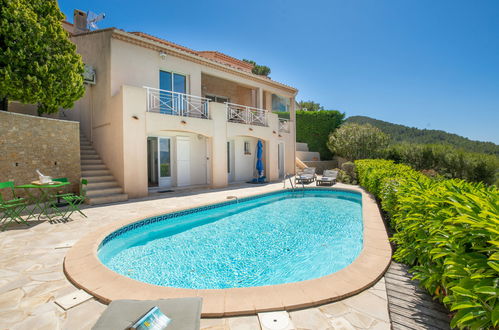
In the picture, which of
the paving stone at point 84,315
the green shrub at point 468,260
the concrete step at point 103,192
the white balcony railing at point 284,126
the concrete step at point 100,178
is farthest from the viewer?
the white balcony railing at point 284,126

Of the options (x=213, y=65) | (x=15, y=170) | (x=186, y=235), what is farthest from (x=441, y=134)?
(x=15, y=170)

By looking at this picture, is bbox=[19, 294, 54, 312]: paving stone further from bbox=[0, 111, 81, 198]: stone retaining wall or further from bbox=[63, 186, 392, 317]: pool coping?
bbox=[0, 111, 81, 198]: stone retaining wall

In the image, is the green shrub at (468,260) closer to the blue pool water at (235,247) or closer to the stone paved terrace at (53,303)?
the stone paved terrace at (53,303)

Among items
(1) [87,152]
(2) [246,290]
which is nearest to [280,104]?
(1) [87,152]

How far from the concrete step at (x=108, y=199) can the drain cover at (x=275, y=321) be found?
351 inches

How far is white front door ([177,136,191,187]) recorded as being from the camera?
43.1 feet

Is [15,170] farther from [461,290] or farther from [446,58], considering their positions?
[446,58]

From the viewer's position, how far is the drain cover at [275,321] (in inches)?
100

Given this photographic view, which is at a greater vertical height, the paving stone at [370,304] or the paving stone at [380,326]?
the paving stone at [380,326]

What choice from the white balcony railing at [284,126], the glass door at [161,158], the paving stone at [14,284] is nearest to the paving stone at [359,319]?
the paving stone at [14,284]

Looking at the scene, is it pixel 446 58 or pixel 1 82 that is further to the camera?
pixel 446 58

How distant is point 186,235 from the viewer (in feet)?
22.6

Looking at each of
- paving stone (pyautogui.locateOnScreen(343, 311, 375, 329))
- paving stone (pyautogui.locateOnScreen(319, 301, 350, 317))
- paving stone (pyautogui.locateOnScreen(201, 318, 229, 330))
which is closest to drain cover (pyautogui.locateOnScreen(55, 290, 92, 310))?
paving stone (pyautogui.locateOnScreen(201, 318, 229, 330))

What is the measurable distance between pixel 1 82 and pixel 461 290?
12.2 metres
